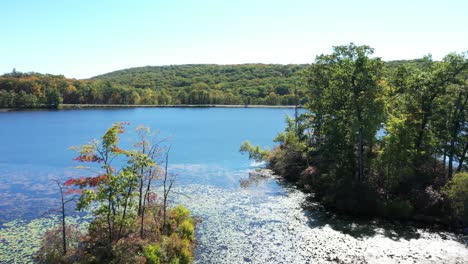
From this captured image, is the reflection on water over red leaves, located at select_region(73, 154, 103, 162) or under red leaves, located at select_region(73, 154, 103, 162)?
under

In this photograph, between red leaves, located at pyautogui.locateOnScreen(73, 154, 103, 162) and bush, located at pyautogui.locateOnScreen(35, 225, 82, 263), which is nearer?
bush, located at pyautogui.locateOnScreen(35, 225, 82, 263)

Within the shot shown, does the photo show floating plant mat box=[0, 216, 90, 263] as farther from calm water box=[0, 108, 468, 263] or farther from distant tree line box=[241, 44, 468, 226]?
distant tree line box=[241, 44, 468, 226]

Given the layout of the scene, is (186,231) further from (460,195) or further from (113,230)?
(460,195)

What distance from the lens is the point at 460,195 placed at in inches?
1106

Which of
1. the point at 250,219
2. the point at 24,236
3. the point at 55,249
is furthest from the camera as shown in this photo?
the point at 250,219

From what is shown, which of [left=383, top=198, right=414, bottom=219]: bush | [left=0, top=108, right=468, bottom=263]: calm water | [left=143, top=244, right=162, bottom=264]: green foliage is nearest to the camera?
[left=143, top=244, right=162, bottom=264]: green foliage

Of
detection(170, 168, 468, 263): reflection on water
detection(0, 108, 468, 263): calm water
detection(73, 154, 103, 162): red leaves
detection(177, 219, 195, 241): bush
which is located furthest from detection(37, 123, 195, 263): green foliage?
detection(0, 108, 468, 263): calm water

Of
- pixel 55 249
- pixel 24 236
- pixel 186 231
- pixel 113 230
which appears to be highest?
pixel 113 230

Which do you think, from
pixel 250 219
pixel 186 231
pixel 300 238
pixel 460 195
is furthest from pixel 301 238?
pixel 460 195

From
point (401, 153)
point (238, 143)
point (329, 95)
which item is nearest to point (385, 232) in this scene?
point (401, 153)

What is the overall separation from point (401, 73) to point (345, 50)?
813cm

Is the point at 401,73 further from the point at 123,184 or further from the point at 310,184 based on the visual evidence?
the point at 123,184

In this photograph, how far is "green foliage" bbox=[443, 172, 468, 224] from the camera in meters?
27.7

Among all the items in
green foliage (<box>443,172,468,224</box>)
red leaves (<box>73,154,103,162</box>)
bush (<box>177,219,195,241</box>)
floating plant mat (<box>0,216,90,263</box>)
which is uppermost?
red leaves (<box>73,154,103,162</box>)
